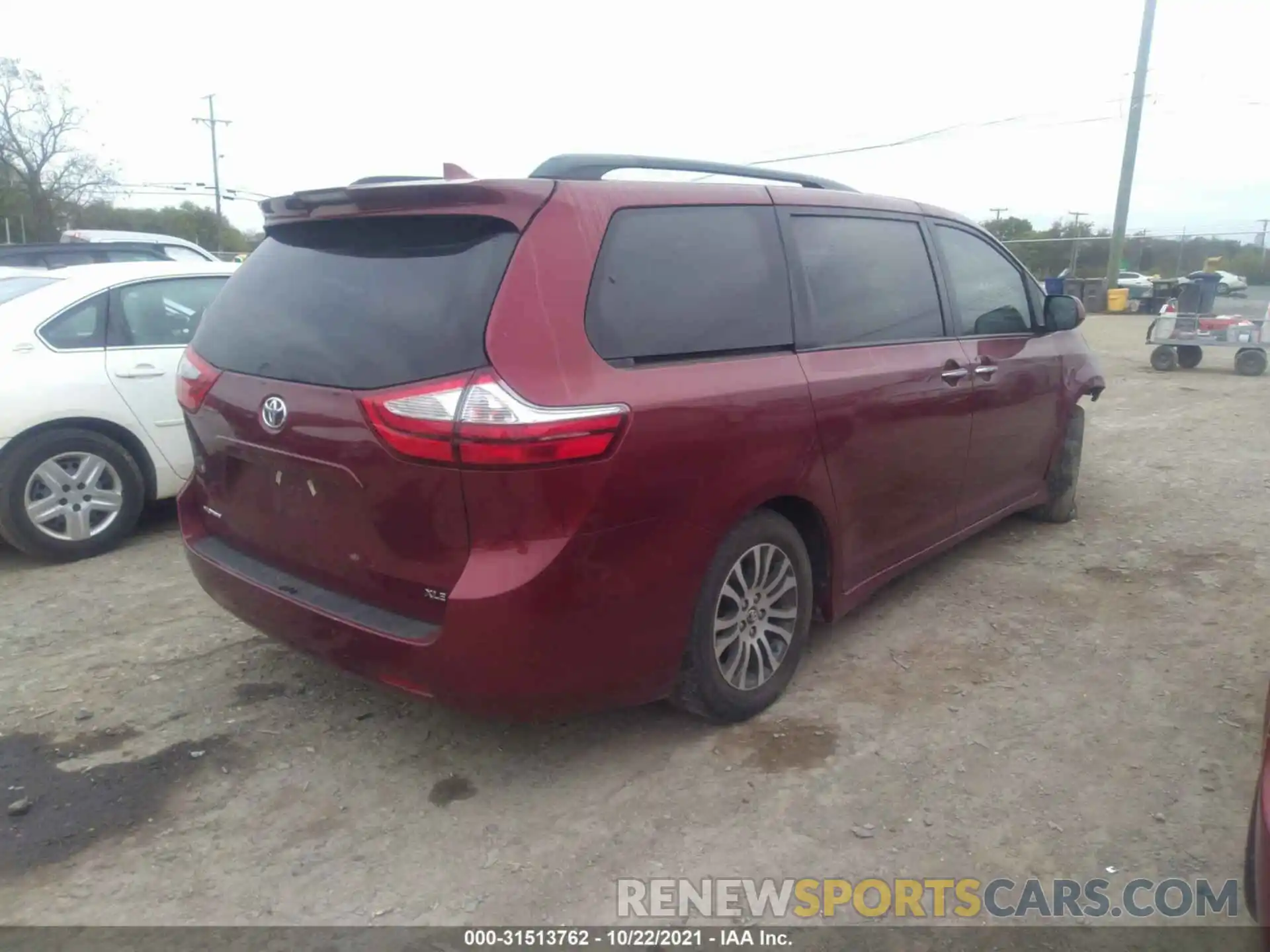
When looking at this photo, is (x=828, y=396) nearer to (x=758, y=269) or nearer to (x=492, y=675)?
(x=758, y=269)

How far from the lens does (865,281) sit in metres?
3.83

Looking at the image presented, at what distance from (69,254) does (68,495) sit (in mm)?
6270

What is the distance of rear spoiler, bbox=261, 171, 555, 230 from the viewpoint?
2.74 meters

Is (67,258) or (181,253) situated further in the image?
(181,253)

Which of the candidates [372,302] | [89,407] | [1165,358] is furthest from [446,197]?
[1165,358]

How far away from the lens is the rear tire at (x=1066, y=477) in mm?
5445

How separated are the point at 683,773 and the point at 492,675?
31.2 inches

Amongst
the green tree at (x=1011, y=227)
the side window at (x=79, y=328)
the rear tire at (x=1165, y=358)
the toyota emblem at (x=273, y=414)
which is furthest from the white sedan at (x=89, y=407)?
the green tree at (x=1011, y=227)

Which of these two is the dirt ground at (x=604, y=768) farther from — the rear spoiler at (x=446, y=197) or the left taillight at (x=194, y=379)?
the rear spoiler at (x=446, y=197)

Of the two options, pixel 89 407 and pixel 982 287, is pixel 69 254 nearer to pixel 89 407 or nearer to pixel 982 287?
pixel 89 407

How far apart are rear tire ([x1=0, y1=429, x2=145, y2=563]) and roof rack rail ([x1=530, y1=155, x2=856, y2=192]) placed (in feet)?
11.3

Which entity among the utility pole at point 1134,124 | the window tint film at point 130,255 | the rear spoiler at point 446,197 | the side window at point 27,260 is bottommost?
the side window at point 27,260

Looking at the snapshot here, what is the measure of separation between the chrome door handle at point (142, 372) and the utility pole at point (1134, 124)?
25.2 metres

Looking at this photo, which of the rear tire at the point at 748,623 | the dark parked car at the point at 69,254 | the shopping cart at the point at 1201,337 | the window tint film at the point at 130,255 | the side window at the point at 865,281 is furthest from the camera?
the shopping cart at the point at 1201,337
